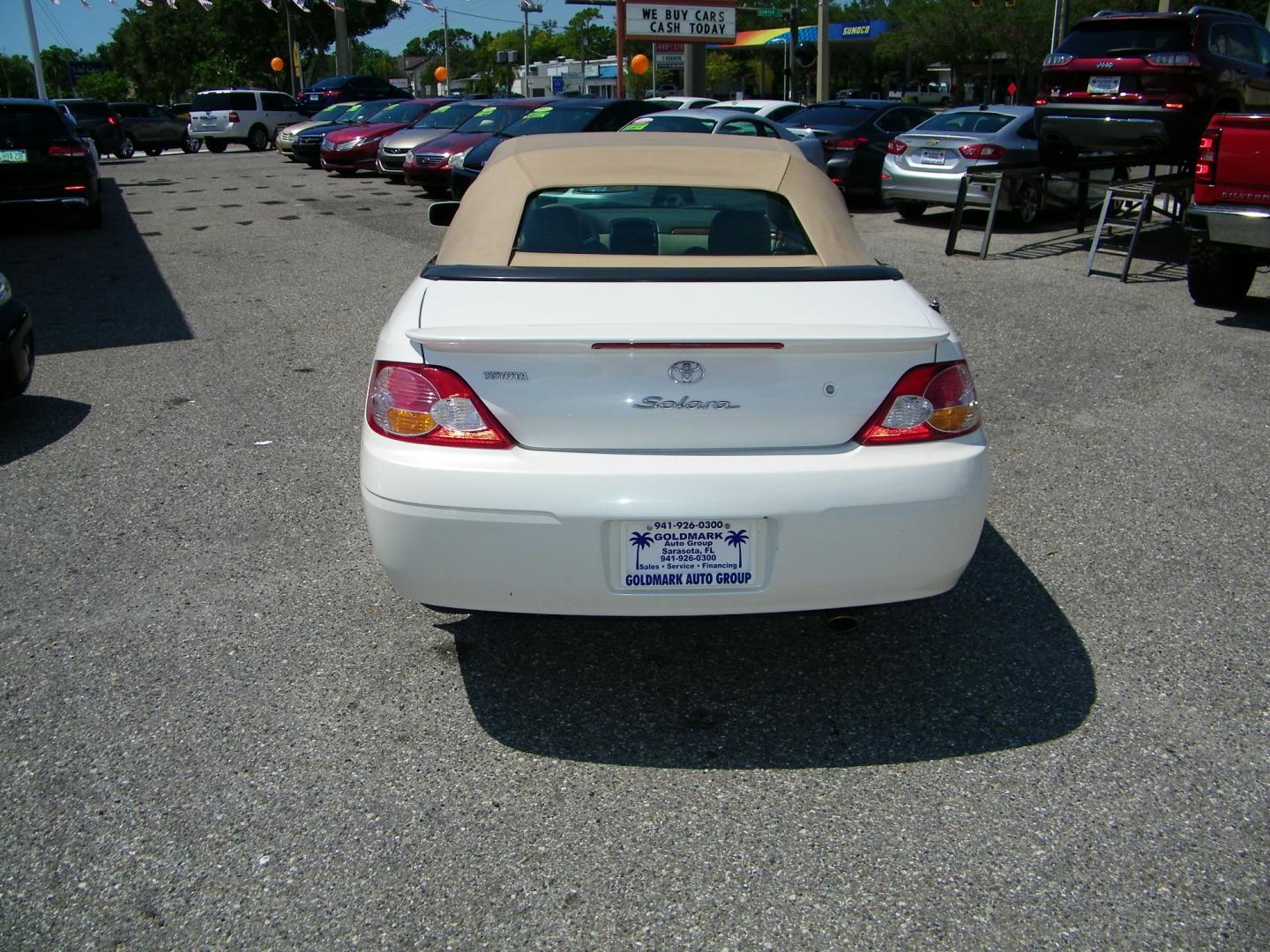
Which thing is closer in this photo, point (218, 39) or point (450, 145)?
point (450, 145)

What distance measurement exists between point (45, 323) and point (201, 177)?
16.1m

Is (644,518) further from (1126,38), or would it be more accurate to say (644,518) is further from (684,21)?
(684,21)

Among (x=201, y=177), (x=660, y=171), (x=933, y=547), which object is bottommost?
(x=201, y=177)

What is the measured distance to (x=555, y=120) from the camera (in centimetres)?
1667

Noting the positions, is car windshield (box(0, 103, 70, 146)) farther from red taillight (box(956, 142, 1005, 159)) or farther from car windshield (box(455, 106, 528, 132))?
red taillight (box(956, 142, 1005, 159))

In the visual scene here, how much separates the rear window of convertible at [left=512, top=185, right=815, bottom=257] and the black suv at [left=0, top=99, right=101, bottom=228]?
37.2 feet

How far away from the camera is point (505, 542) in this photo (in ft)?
9.36

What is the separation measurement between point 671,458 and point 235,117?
3600 centimetres

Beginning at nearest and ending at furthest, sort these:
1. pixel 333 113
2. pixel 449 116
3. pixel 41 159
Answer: pixel 41 159
pixel 449 116
pixel 333 113

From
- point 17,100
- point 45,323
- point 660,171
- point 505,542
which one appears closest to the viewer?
point 505,542

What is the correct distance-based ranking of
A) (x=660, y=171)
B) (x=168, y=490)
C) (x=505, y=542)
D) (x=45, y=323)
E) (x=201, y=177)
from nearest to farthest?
1. (x=505, y=542)
2. (x=660, y=171)
3. (x=168, y=490)
4. (x=45, y=323)
5. (x=201, y=177)

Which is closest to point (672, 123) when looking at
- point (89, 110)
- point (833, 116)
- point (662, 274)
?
point (833, 116)

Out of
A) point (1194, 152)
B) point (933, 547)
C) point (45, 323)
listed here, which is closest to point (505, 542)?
point (933, 547)

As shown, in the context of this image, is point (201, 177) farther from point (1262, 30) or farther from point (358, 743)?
point (358, 743)
